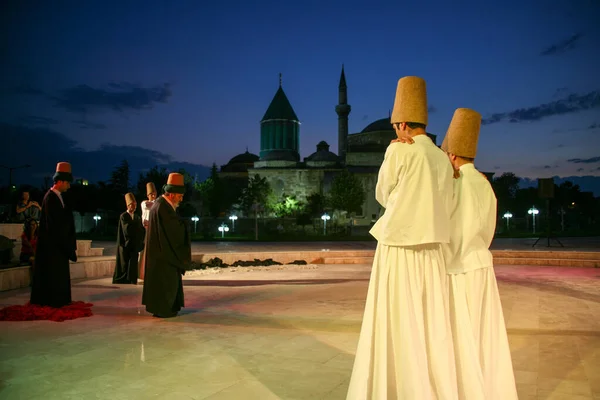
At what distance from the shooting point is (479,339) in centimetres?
Answer: 348

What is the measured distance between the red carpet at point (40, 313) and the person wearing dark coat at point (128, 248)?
290 centimetres

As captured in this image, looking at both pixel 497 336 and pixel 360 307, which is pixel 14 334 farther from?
pixel 497 336

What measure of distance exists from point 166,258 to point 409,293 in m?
4.66

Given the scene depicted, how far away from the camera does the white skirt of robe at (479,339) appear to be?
3.19 metres

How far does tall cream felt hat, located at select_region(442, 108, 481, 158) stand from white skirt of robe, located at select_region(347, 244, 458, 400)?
1047 millimetres

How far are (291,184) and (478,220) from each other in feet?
216

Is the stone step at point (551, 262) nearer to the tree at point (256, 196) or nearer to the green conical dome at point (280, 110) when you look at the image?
the tree at point (256, 196)

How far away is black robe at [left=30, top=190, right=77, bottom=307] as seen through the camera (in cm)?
713

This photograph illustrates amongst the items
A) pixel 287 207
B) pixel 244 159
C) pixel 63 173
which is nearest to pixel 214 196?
pixel 287 207

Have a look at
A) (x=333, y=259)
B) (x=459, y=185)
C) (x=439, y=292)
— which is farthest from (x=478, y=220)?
(x=333, y=259)

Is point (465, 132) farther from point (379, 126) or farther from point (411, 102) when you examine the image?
point (379, 126)

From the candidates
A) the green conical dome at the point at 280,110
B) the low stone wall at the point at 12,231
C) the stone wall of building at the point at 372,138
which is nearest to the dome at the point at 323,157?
the stone wall of building at the point at 372,138

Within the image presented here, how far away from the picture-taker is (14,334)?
5.74m

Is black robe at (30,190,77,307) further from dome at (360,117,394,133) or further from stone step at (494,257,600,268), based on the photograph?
dome at (360,117,394,133)
